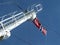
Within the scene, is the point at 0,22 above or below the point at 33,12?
below

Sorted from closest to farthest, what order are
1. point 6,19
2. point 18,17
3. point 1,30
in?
point 1,30, point 6,19, point 18,17

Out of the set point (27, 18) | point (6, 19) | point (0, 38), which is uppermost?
point (27, 18)

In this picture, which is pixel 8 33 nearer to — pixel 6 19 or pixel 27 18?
pixel 6 19

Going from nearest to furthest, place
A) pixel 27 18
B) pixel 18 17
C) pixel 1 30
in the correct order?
pixel 1 30, pixel 18 17, pixel 27 18

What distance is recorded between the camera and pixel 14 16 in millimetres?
26094

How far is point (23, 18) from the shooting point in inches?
1106

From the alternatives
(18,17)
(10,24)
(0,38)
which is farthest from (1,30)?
(18,17)

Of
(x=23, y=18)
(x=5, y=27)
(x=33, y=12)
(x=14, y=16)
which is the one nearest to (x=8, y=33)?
(x=5, y=27)

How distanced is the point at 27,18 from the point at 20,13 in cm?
103

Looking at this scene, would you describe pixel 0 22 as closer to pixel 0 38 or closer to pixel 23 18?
pixel 0 38

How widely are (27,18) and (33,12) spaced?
63.0 inches

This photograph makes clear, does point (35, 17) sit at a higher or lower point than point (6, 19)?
higher

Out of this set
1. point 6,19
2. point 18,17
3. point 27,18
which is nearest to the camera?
point 6,19

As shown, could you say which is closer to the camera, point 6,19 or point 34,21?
point 6,19
